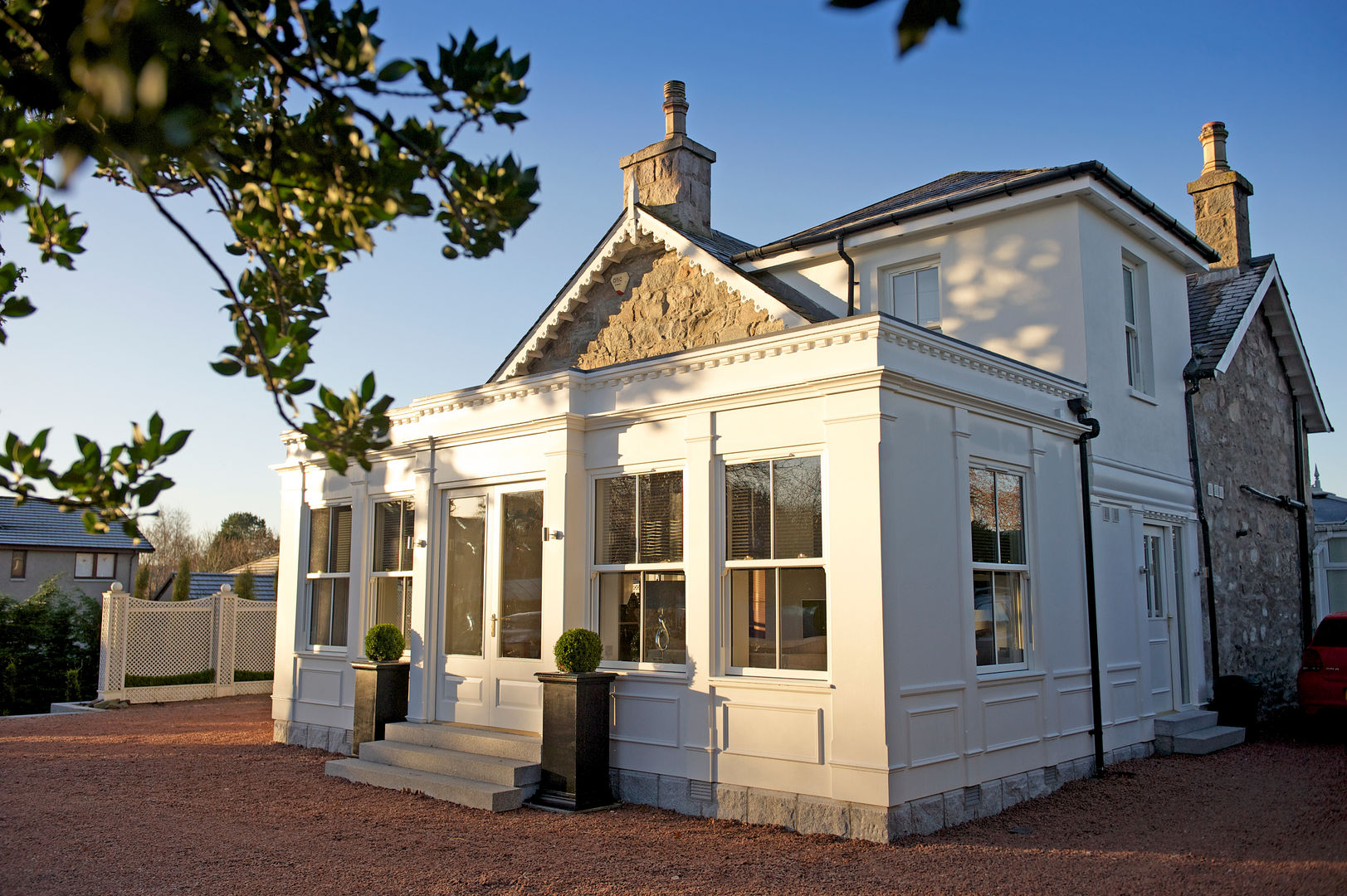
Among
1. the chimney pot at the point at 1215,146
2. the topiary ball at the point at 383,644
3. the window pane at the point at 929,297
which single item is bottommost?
the topiary ball at the point at 383,644

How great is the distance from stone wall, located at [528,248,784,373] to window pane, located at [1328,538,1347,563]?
20314mm

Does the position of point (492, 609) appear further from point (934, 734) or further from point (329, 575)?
point (934, 734)

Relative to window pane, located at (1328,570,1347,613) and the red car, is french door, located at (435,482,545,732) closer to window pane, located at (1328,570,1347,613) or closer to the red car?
the red car

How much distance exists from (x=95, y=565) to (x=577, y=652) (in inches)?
1292

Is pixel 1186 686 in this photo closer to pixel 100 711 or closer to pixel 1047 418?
pixel 1047 418

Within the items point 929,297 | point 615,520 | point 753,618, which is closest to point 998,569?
point 753,618

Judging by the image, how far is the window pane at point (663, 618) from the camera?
8578 millimetres

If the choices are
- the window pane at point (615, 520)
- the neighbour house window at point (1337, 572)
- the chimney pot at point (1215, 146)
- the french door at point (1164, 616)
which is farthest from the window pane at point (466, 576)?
the neighbour house window at point (1337, 572)

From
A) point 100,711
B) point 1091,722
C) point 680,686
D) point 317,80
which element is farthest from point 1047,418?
point 100,711

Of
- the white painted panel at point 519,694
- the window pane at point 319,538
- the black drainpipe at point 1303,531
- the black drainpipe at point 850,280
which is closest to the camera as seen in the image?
the white painted panel at point 519,694

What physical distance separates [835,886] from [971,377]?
4.44 m

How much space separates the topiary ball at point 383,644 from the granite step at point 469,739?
704mm

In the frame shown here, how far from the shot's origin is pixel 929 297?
12.0 metres

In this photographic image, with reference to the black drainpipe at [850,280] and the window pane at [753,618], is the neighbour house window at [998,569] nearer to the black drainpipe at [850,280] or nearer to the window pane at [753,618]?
the window pane at [753,618]
